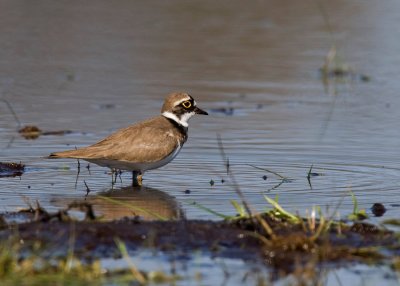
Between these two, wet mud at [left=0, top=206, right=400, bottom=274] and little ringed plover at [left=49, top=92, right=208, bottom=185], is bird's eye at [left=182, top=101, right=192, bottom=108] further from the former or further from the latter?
wet mud at [left=0, top=206, right=400, bottom=274]

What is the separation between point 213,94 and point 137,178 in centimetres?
470

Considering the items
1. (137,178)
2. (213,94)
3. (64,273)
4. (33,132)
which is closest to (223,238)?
(64,273)

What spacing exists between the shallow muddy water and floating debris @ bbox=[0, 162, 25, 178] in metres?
0.14

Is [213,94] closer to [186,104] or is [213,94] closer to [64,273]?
[186,104]

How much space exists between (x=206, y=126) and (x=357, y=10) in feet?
32.1

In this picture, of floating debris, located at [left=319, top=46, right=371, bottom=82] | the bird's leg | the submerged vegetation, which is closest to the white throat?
the bird's leg

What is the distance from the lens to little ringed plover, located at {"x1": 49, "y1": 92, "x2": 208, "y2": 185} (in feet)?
32.3

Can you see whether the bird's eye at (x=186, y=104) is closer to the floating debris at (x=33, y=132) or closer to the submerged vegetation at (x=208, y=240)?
the floating debris at (x=33, y=132)

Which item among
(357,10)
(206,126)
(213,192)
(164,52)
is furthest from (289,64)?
(213,192)

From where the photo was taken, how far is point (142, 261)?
670 centimetres

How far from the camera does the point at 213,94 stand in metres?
14.6

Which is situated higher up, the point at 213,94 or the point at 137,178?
the point at 213,94

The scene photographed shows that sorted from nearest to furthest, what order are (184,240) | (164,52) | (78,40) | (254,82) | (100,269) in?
(100,269), (184,240), (254,82), (164,52), (78,40)

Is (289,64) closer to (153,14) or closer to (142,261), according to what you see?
(153,14)
